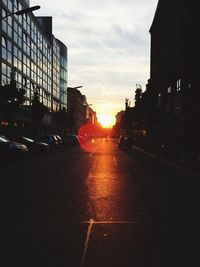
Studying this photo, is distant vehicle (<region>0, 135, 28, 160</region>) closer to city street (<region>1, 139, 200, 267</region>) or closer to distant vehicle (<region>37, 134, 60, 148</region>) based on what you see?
city street (<region>1, 139, 200, 267</region>)

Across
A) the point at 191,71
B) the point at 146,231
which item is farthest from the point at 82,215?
the point at 191,71

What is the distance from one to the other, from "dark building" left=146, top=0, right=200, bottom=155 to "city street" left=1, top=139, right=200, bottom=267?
39.8 ft

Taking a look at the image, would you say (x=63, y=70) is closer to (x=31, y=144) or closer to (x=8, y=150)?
(x=31, y=144)

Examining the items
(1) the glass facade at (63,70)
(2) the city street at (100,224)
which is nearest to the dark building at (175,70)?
(2) the city street at (100,224)

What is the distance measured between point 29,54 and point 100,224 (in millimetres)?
65129

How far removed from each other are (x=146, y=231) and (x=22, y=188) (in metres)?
6.87

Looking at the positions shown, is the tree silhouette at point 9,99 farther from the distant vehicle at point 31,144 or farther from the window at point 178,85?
the window at point 178,85

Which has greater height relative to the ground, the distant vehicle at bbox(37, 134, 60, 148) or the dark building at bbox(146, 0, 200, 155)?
the dark building at bbox(146, 0, 200, 155)

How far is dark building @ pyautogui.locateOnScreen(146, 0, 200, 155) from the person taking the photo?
25.4 metres

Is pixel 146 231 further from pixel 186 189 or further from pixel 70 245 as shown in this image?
pixel 186 189

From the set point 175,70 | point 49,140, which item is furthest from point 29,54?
point 49,140

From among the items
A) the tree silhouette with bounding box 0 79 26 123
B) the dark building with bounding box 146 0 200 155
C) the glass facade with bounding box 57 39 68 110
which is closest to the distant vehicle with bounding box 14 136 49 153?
the tree silhouette with bounding box 0 79 26 123

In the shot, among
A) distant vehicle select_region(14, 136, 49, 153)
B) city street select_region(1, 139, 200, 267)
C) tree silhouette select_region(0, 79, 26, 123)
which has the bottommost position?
city street select_region(1, 139, 200, 267)

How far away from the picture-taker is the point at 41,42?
82.6 metres
